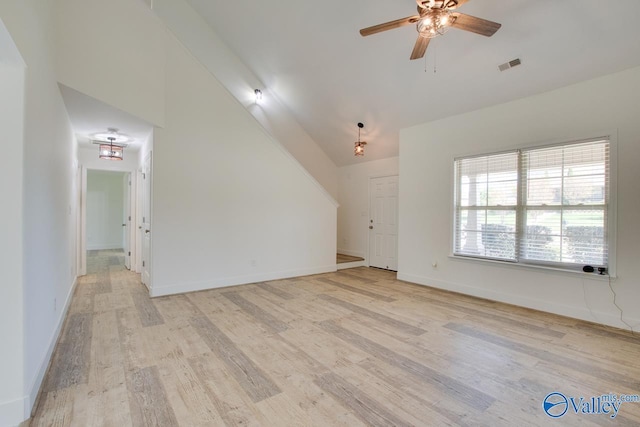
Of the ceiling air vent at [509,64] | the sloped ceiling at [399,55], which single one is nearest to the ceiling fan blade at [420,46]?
the sloped ceiling at [399,55]

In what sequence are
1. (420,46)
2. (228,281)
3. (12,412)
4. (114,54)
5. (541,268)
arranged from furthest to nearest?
(228,281) → (541,268) → (114,54) → (420,46) → (12,412)

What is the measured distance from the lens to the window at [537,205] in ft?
11.1

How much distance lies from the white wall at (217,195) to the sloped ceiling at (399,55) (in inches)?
52.5

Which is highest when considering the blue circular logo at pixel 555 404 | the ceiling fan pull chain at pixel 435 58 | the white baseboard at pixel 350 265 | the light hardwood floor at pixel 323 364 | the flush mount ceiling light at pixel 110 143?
the ceiling fan pull chain at pixel 435 58

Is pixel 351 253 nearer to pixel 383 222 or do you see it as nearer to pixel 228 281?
pixel 383 222

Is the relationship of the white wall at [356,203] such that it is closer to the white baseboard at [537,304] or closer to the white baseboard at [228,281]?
the white baseboard at [228,281]

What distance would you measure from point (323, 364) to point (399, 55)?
399cm

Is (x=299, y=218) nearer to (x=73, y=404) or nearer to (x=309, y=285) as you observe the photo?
(x=309, y=285)

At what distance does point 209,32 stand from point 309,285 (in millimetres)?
5133

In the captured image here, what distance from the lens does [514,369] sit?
236 cm

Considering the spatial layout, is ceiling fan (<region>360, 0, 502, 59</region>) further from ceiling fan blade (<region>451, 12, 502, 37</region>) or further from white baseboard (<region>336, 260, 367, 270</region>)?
white baseboard (<region>336, 260, 367, 270</region>)

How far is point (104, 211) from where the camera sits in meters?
9.15

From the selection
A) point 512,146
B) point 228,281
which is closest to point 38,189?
point 228,281

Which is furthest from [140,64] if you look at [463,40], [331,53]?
[463,40]
